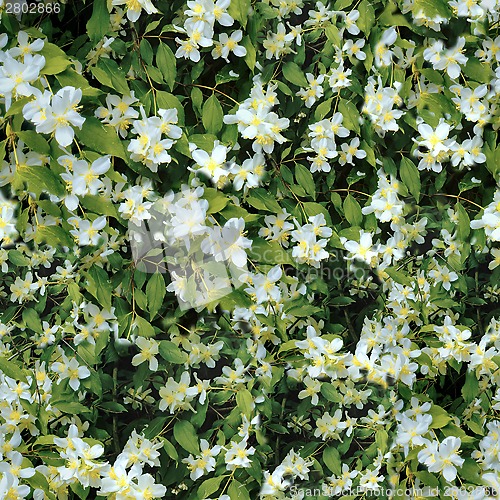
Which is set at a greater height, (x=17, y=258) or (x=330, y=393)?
(x=17, y=258)

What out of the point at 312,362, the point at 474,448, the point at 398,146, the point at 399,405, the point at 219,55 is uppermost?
the point at 219,55

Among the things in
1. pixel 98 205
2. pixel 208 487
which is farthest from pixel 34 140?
pixel 208 487

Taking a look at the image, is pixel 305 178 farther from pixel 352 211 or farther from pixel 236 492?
pixel 236 492

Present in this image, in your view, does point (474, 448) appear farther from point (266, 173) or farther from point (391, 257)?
point (266, 173)

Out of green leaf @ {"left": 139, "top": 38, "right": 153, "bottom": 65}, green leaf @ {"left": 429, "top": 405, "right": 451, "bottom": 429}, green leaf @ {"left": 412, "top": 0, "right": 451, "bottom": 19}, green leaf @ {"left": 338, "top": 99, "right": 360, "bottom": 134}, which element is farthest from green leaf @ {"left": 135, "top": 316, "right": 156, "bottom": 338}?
green leaf @ {"left": 412, "top": 0, "right": 451, "bottom": 19}

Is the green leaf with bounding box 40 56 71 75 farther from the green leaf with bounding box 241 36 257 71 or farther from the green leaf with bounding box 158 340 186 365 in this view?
the green leaf with bounding box 158 340 186 365

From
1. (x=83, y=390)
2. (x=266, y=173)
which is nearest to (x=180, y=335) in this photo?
(x=83, y=390)

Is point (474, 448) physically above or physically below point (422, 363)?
below
